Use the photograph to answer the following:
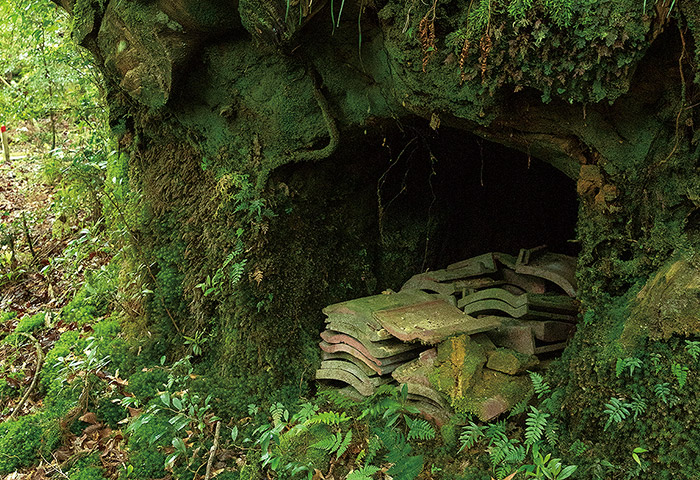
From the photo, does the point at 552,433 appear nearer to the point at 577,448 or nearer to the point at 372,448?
the point at 577,448

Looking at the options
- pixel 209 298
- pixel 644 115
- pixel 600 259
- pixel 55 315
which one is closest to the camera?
pixel 644 115

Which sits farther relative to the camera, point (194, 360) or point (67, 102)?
point (67, 102)

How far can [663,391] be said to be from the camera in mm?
2496

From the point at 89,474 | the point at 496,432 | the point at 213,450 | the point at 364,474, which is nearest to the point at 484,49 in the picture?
the point at 496,432

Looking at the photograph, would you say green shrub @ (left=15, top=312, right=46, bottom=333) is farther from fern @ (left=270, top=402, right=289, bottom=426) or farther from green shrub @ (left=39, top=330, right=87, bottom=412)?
fern @ (left=270, top=402, right=289, bottom=426)

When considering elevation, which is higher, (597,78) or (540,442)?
(597,78)

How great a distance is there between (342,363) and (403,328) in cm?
74

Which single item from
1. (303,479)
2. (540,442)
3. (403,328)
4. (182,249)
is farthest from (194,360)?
(540,442)

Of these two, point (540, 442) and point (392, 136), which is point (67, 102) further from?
point (540, 442)

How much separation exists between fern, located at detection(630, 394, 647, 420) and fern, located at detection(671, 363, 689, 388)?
20cm

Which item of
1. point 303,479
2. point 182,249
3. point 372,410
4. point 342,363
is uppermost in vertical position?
point 182,249

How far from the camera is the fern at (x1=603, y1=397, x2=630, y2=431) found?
2578mm

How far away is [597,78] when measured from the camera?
2576mm

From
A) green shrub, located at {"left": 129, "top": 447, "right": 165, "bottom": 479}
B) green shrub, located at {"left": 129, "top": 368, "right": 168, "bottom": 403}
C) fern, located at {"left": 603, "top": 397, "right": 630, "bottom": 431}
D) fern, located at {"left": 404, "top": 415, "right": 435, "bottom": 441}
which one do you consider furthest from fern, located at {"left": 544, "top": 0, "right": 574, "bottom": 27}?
green shrub, located at {"left": 129, "top": 368, "right": 168, "bottom": 403}
